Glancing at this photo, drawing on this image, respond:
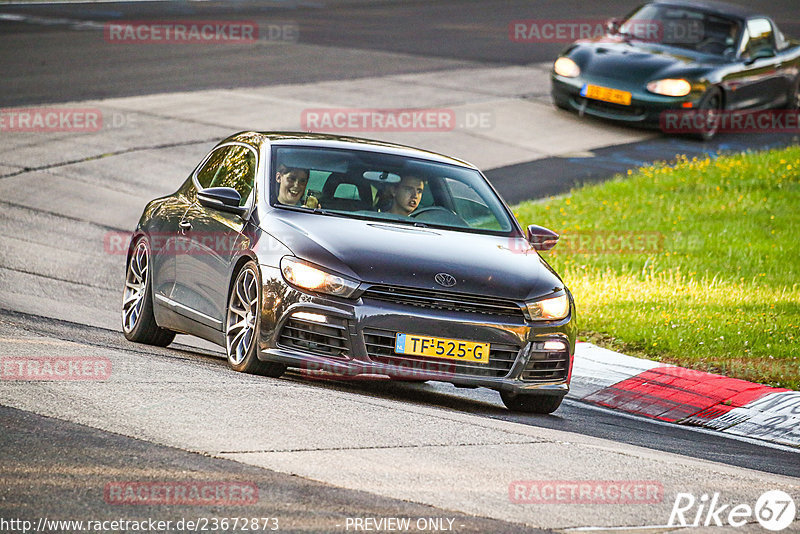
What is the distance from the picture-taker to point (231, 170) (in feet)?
30.2

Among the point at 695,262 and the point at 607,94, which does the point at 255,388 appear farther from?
the point at 607,94

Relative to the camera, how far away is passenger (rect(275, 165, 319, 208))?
8.49 metres

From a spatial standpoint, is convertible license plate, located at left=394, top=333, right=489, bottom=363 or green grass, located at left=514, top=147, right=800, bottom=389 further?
green grass, located at left=514, top=147, right=800, bottom=389

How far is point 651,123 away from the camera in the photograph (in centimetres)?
2061

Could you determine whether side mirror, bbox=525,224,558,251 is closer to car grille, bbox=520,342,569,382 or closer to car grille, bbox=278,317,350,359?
car grille, bbox=520,342,569,382

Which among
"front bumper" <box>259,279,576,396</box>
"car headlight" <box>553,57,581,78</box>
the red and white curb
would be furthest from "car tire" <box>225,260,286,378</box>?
"car headlight" <box>553,57,581,78</box>

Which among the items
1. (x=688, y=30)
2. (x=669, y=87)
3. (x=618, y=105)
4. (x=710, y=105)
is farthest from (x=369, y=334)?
(x=688, y=30)

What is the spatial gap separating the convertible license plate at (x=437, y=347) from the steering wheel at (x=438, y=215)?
1333 mm

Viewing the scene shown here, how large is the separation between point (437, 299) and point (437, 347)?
285mm

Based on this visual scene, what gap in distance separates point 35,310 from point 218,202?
2495 mm

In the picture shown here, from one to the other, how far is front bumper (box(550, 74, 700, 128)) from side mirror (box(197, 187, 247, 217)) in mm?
12877

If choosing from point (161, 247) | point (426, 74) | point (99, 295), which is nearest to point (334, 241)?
point (161, 247)

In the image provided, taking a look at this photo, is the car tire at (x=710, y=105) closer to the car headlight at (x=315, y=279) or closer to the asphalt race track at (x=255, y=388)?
the asphalt race track at (x=255, y=388)

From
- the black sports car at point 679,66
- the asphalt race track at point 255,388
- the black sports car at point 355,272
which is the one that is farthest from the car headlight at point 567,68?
the black sports car at point 355,272
